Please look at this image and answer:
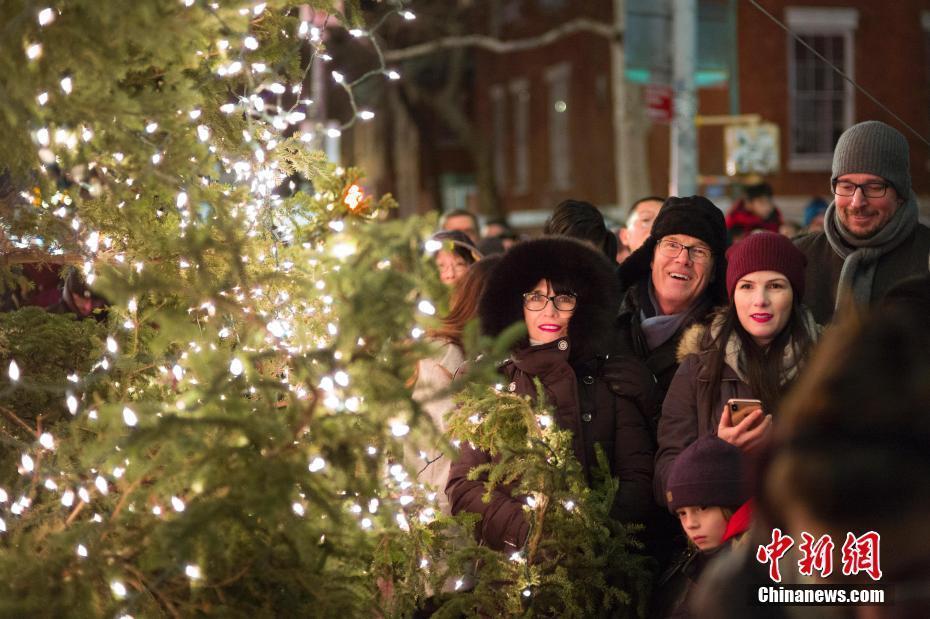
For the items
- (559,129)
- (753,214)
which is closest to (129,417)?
(753,214)

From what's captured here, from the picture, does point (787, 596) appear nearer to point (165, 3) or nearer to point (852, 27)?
point (165, 3)

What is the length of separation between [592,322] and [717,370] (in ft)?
2.04

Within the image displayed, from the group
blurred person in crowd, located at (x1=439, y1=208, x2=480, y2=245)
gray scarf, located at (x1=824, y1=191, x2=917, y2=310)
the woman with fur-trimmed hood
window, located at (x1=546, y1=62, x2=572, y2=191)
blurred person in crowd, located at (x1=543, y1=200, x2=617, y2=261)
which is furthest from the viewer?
window, located at (x1=546, y1=62, x2=572, y2=191)

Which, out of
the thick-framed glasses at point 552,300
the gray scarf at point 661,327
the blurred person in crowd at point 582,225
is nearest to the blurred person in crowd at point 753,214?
the blurred person in crowd at point 582,225

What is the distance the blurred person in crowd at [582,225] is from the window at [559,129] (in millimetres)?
22855

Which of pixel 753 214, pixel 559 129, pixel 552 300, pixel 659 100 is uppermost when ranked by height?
pixel 559 129

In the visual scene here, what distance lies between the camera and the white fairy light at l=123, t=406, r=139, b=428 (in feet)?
11.4

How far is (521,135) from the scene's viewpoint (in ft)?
109

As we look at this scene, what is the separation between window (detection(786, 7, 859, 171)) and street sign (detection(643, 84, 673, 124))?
10.3 meters

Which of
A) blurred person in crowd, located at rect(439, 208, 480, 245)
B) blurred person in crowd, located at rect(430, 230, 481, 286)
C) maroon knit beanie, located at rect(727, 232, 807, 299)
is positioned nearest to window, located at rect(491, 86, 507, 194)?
blurred person in crowd, located at rect(439, 208, 480, 245)

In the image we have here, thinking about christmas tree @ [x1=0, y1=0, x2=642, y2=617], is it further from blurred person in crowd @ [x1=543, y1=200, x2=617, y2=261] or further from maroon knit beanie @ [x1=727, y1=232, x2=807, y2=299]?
blurred person in crowd @ [x1=543, y1=200, x2=617, y2=261]

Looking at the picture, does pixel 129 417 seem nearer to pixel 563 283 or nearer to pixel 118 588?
pixel 118 588

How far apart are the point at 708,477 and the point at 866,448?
95.4 inches

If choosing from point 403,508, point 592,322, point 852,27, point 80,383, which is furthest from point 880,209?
point 852,27
